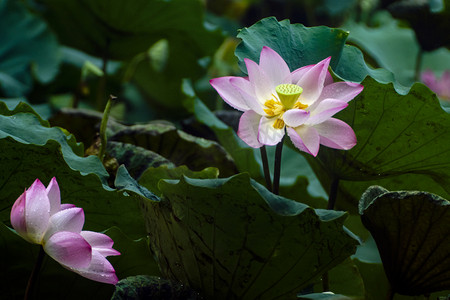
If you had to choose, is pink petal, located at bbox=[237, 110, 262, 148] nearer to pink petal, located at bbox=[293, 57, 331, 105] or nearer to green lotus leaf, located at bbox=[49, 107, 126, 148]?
pink petal, located at bbox=[293, 57, 331, 105]

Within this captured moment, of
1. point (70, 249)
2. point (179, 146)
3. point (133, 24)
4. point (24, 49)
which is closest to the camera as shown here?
point (70, 249)

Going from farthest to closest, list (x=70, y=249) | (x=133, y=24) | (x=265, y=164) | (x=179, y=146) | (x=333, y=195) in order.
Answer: (x=133, y=24)
(x=179, y=146)
(x=333, y=195)
(x=265, y=164)
(x=70, y=249)

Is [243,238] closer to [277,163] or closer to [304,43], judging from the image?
[277,163]

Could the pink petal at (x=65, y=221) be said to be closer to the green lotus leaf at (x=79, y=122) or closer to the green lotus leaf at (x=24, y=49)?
the green lotus leaf at (x=79, y=122)

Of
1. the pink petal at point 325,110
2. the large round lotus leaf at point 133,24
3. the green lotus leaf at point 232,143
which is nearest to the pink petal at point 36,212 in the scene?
the pink petal at point 325,110

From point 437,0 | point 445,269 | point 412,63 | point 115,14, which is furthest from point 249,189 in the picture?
point 412,63

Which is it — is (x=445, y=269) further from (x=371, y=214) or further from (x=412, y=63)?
(x=412, y=63)

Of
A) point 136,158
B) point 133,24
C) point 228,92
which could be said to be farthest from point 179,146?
point 133,24
